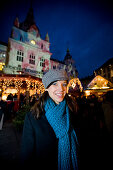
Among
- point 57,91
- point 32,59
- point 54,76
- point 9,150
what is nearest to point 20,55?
point 32,59

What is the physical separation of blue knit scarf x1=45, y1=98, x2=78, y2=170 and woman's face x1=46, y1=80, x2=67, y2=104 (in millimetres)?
93

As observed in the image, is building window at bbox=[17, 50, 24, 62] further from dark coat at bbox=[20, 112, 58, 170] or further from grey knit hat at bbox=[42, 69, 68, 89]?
dark coat at bbox=[20, 112, 58, 170]

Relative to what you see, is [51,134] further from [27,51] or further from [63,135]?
[27,51]

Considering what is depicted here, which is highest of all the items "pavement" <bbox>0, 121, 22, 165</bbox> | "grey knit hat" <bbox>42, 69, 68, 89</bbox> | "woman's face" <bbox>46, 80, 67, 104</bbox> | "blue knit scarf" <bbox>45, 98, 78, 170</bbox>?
"grey knit hat" <bbox>42, 69, 68, 89</bbox>

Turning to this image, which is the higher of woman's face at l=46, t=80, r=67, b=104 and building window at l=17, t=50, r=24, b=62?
building window at l=17, t=50, r=24, b=62

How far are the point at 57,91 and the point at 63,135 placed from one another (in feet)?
2.46

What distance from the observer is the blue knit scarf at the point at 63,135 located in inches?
46.6

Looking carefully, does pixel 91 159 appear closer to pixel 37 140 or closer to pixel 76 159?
pixel 76 159

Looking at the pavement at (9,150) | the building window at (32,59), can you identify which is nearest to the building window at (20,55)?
the building window at (32,59)

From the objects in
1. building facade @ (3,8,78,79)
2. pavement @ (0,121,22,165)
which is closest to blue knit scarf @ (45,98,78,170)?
pavement @ (0,121,22,165)

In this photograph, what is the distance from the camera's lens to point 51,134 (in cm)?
118

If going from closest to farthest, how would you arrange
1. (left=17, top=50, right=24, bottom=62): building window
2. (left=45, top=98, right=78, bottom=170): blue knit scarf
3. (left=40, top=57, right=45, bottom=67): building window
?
(left=45, top=98, right=78, bottom=170): blue knit scarf → (left=17, top=50, right=24, bottom=62): building window → (left=40, top=57, right=45, bottom=67): building window

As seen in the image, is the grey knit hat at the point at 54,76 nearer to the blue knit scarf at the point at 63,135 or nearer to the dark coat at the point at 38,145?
the blue knit scarf at the point at 63,135

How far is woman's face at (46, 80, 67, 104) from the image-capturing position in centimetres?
137
